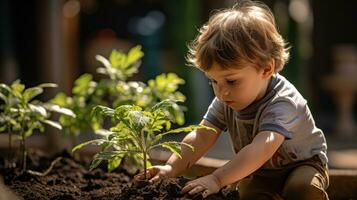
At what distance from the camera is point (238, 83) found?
2.59 meters

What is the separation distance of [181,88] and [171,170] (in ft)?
20.1

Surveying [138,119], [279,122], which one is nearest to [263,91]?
[279,122]

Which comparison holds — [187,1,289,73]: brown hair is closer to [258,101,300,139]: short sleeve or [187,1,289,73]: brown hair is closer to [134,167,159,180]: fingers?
[258,101,300,139]: short sleeve

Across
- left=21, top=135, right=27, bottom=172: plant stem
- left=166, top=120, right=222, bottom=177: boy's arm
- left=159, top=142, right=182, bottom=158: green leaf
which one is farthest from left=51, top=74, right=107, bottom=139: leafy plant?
left=159, top=142, right=182, bottom=158: green leaf

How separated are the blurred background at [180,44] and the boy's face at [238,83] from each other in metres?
4.92

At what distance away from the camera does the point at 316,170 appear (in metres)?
2.74

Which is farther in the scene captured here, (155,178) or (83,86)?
(83,86)

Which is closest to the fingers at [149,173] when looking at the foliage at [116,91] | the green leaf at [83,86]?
the foliage at [116,91]

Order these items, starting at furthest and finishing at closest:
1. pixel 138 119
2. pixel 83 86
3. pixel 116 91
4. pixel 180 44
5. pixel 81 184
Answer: pixel 180 44 → pixel 83 86 → pixel 116 91 → pixel 81 184 → pixel 138 119

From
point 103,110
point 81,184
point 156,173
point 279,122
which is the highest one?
point 103,110

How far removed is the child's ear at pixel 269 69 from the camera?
2.66m

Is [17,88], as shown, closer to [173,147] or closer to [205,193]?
[173,147]

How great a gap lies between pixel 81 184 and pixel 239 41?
868 mm

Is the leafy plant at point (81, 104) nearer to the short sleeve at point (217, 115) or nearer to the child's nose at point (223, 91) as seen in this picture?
the short sleeve at point (217, 115)
